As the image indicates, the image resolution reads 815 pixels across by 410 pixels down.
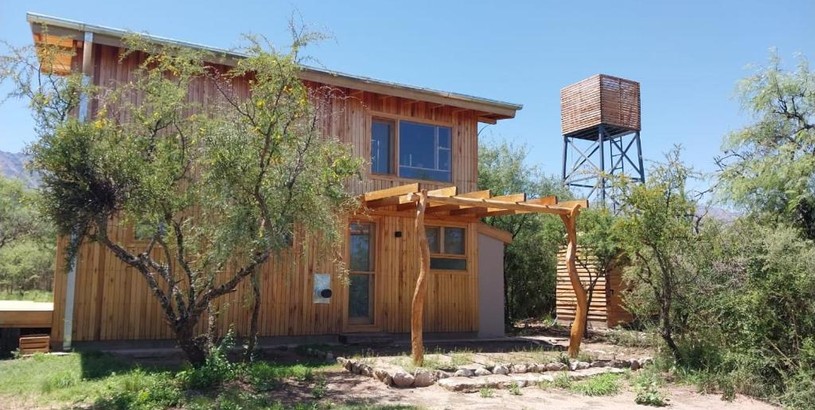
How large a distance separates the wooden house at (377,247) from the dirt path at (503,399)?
253cm

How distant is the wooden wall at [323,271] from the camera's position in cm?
1034

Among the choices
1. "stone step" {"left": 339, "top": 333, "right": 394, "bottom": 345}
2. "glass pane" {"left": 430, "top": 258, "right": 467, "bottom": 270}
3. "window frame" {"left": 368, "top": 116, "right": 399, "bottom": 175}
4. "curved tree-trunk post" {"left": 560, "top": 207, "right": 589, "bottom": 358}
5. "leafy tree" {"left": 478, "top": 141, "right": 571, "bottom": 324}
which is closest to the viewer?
"curved tree-trunk post" {"left": 560, "top": 207, "right": 589, "bottom": 358}

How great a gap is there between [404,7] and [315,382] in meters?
8.15

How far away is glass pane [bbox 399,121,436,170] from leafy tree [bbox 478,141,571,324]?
4354 mm

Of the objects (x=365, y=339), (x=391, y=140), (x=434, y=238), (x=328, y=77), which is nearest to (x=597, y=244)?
(x=434, y=238)

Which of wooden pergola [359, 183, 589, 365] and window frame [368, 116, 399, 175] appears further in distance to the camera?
window frame [368, 116, 399, 175]

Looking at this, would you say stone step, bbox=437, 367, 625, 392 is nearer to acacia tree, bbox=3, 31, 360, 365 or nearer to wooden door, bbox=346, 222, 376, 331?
acacia tree, bbox=3, 31, 360, 365

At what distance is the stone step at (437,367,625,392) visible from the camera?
27.2 ft

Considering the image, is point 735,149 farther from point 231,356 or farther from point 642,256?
point 231,356

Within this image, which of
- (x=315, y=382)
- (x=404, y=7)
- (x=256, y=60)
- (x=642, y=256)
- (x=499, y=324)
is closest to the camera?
(x=256, y=60)

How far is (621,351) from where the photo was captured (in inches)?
479

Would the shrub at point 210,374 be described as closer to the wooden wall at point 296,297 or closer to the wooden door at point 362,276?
the wooden wall at point 296,297

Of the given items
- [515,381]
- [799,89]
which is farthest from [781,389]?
[799,89]

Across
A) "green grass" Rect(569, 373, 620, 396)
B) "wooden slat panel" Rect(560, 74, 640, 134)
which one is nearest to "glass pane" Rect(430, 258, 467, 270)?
"green grass" Rect(569, 373, 620, 396)
